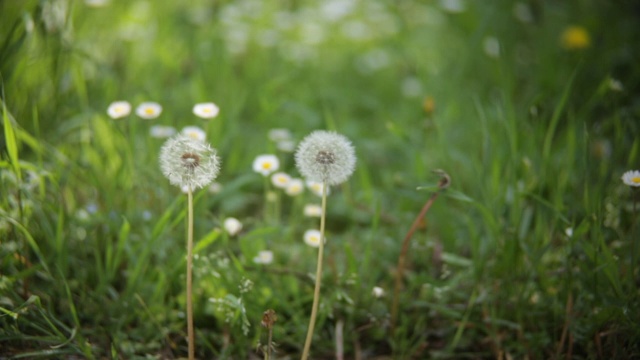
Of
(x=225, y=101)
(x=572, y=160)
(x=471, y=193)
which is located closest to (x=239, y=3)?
(x=225, y=101)

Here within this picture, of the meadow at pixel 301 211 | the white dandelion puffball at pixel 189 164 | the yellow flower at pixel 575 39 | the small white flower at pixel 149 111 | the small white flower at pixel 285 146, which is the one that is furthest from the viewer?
the yellow flower at pixel 575 39

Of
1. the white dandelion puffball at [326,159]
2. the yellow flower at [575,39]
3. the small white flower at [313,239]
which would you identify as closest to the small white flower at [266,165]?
the small white flower at [313,239]

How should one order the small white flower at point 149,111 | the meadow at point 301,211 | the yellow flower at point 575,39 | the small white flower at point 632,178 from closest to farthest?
the small white flower at point 632,178, the meadow at point 301,211, the small white flower at point 149,111, the yellow flower at point 575,39

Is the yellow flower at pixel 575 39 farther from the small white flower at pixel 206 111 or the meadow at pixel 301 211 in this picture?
the small white flower at pixel 206 111

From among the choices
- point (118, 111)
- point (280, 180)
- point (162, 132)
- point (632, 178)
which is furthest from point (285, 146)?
point (632, 178)

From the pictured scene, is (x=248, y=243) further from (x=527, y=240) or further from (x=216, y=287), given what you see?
(x=527, y=240)

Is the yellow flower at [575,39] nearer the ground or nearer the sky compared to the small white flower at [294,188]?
nearer the sky

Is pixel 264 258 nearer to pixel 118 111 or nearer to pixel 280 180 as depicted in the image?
pixel 280 180

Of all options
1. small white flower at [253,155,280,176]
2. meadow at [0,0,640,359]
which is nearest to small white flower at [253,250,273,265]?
meadow at [0,0,640,359]
